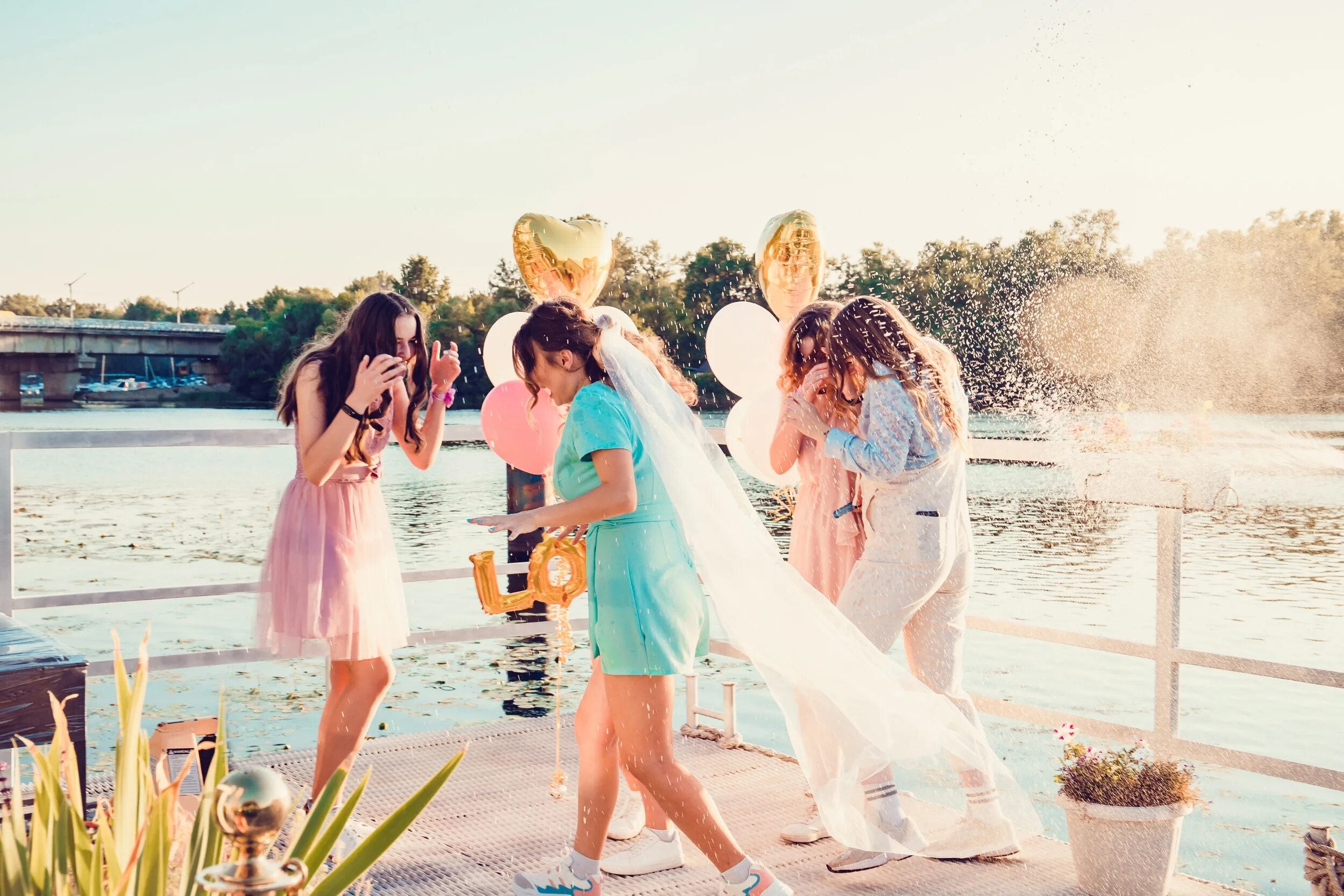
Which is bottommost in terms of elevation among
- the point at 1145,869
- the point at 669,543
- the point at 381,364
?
the point at 1145,869

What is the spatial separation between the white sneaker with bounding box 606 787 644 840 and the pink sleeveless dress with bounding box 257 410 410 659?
850 mm

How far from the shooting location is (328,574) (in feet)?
10.0

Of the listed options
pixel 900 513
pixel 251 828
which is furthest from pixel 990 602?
pixel 251 828

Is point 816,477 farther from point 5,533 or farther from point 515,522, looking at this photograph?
point 5,533

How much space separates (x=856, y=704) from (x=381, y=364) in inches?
55.1

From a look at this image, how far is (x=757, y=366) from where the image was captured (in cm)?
391

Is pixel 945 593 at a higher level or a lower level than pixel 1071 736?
higher

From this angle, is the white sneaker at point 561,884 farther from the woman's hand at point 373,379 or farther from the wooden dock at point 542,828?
the woman's hand at point 373,379

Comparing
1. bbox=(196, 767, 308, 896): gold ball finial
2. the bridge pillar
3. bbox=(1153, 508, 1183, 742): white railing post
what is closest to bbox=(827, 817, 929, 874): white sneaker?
bbox=(1153, 508, 1183, 742): white railing post

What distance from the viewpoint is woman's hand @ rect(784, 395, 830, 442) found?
3.16m

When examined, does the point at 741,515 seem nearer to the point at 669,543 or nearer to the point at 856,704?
the point at 669,543

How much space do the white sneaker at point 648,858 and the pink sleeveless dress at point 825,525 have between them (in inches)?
31.1

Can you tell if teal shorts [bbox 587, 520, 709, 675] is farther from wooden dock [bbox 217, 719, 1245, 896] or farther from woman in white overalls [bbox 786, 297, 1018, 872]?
wooden dock [bbox 217, 719, 1245, 896]

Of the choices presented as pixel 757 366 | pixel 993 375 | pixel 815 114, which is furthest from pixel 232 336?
pixel 757 366
